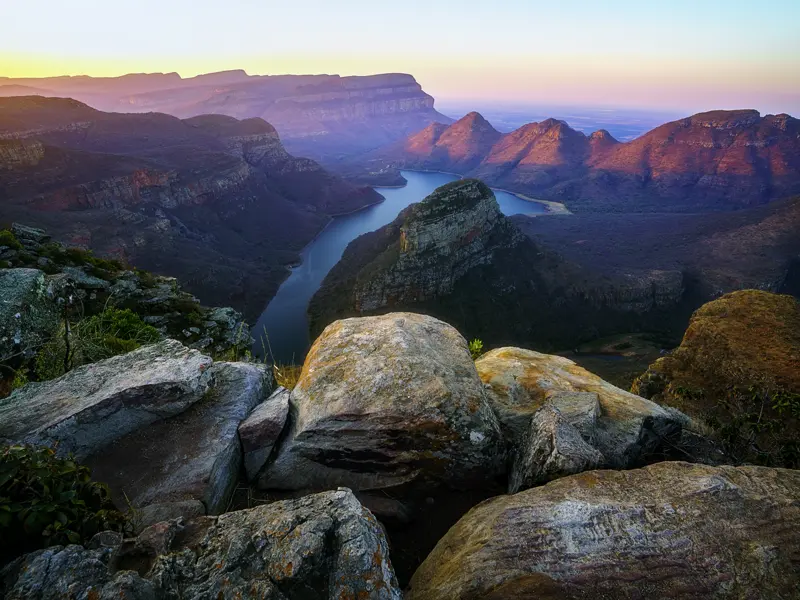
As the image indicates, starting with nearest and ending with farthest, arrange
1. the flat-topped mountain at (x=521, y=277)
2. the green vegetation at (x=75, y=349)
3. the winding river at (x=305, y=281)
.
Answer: the green vegetation at (x=75, y=349) < the winding river at (x=305, y=281) < the flat-topped mountain at (x=521, y=277)

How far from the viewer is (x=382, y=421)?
20.8 feet

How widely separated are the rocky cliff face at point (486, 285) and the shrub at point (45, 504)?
215 ft

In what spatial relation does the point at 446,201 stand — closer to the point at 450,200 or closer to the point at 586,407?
the point at 450,200

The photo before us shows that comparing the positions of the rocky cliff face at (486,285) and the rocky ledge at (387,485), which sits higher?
the rocky ledge at (387,485)

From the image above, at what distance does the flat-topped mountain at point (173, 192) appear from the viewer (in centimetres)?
7362

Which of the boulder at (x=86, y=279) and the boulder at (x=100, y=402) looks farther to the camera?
the boulder at (x=86, y=279)

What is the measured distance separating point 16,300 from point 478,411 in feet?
36.8

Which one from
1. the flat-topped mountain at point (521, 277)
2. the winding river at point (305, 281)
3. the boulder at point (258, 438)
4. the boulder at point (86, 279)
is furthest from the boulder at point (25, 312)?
the flat-topped mountain at point (521, 277)

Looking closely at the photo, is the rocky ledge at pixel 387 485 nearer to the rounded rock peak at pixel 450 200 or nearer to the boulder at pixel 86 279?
the boulder at pixel 86 279

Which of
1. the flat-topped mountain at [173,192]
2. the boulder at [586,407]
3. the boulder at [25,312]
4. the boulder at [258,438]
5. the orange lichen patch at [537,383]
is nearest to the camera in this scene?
the boulder at [258,438]

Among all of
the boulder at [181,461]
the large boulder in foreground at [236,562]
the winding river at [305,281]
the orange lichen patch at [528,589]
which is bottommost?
the winding river at [305,281]

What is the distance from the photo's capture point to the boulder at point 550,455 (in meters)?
5.51

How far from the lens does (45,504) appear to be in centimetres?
382

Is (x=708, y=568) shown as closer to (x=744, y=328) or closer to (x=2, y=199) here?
(x=744, y=328)
